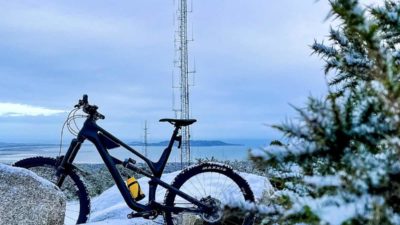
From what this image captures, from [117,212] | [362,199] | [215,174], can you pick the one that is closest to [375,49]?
[362,199]

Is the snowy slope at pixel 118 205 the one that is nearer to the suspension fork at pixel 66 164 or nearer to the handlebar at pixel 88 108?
the suspension fork at pixel 66 164

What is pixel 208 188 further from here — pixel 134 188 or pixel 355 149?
pixel 355 149

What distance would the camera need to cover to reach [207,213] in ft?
18.5

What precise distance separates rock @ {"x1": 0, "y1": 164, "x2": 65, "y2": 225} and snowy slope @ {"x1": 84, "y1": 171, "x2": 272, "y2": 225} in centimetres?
52

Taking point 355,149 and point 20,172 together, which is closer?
point 355,149

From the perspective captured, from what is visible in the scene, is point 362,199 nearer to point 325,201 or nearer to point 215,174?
point 325,201

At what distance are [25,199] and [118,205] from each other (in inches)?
73.2

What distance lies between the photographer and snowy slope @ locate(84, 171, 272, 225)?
5.97m

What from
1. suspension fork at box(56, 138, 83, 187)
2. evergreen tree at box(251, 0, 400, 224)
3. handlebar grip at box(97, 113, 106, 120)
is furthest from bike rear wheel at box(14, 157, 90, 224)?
evergreen tree at box(251, 0, 400, 224)

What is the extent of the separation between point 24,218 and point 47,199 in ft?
0.94

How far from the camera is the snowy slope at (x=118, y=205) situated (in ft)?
19.6

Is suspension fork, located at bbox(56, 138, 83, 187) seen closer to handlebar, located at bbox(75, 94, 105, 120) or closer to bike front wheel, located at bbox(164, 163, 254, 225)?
handlebar, located at bbox(75, 94, 105, 120)

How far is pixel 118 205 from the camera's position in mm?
7148

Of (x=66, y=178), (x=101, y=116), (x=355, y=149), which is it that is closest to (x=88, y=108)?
(x=101, y=116)
